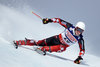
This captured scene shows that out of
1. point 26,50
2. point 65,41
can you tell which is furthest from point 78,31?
point 26,50

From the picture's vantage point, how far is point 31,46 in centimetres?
544

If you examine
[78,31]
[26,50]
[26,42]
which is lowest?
[26,50]

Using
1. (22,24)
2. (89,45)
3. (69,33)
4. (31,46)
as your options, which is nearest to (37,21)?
(22,24)

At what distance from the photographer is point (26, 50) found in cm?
468

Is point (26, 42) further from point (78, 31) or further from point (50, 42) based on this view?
point (78, 31)

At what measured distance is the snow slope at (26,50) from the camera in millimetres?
3633

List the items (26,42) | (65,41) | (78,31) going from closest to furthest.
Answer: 1. (78,31)
2. (65,41)
3. (26,42)

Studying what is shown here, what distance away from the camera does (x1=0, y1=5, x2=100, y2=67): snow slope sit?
3.63 m

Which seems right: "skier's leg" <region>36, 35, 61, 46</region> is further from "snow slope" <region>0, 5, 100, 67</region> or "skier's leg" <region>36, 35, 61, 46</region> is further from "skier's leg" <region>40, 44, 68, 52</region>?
"snow slope" <region>0, 5, 100, 67</region>

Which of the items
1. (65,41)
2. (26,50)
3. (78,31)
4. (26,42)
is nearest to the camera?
(26,50)

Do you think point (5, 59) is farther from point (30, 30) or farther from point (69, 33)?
point (30, 30)

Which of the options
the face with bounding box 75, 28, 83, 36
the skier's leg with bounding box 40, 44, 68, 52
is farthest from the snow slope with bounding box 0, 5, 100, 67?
the face with bounding box 75, 28, 83, 36

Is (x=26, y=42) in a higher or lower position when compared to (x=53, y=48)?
higher

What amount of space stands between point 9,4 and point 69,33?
4598 mm
